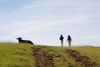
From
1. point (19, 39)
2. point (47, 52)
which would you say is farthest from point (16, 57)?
point (19, 39)

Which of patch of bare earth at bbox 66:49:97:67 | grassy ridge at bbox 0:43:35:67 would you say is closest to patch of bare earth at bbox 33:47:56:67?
grassy ridge at bbox 0:43:35:67

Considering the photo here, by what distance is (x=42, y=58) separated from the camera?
26.4 meters

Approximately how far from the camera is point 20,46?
1179 inches

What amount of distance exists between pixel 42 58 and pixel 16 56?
3.34 meters

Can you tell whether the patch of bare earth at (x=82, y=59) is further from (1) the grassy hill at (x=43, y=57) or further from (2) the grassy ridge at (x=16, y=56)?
(2) the grassy ridge at (x=16, y=56)

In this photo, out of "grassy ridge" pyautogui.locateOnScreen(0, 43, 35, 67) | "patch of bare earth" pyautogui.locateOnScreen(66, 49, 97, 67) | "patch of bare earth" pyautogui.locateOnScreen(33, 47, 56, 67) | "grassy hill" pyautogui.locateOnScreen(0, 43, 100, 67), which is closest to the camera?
"grassy ridge" pyautogui.locateOnScreen(0, 43, 35, 67)

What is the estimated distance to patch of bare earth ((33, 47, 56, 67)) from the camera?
24.5 metres

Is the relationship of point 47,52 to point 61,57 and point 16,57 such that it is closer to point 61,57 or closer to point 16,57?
point 61,57

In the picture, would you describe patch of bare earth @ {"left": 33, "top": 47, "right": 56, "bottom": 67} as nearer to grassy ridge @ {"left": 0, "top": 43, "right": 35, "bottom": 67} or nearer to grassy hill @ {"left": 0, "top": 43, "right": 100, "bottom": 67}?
grassy hill @ {"left": 0, "top": 43, "right": 100, "bottom": 67}

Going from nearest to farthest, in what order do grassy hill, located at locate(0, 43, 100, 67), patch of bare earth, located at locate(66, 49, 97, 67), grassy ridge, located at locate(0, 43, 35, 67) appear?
grassy ridge, located at locate(0, 43, 35, 67), grassy hill, located at locate(0, 43, 100, 67), patch of bare earth, located at locate(66, 49, 97, 67)

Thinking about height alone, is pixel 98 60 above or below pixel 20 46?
below

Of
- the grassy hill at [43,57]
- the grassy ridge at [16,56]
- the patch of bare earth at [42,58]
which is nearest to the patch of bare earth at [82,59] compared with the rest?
the grassy hill at [43,57]

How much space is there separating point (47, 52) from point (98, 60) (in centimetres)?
708

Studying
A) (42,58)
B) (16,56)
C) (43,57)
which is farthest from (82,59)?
(16,56)
